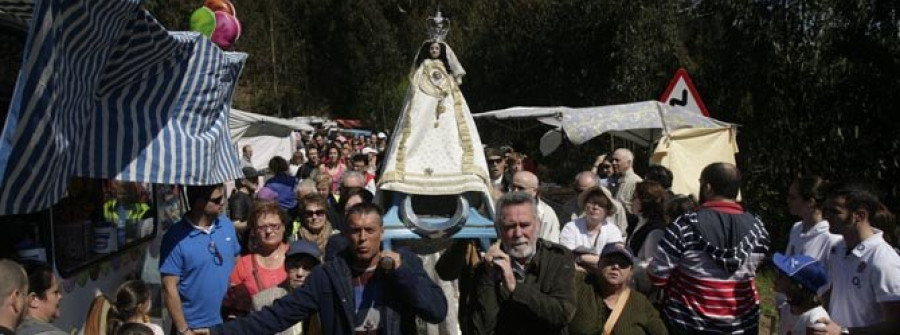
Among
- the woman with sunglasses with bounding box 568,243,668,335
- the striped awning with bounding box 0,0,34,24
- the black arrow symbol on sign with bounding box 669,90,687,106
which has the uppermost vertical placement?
the striped awning with bounding box 0,0,34,24

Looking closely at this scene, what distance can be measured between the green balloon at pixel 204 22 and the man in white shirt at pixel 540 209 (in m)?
2.59

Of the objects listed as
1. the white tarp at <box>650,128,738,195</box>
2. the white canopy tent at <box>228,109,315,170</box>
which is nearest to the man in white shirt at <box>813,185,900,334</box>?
the white tarp at <box>650,128,738,195</box>

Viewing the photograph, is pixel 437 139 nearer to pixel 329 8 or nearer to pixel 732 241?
pixel 732 241

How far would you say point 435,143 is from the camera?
27.5ft

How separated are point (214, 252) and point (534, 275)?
2.62 meters

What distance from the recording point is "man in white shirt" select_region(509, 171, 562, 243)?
7.41 meters

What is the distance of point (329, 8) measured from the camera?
4312 centimetres

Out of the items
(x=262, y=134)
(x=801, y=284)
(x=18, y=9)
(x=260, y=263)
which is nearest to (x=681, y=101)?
(x=801, y=284)

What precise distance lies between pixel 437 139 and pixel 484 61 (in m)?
17.7

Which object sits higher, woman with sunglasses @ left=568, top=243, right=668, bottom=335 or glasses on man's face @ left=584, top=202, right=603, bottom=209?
glasses on man's face @ left=584, top=202, right=603, bottom=209

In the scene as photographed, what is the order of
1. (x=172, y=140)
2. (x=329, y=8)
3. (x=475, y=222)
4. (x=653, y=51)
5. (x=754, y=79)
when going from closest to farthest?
(x=172, y=140) → (x=475, y=222) → (x=754, y=79) → (x=653, y=51) → (x=329, y=8)

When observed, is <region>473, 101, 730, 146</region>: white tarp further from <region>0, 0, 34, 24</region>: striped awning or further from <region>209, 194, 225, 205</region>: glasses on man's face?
<region>0, 0, 34, 24</region>: striped awning

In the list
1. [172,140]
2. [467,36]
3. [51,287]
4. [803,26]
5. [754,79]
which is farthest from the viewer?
[467,36]

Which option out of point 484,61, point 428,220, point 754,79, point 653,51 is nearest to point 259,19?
point 484,61
